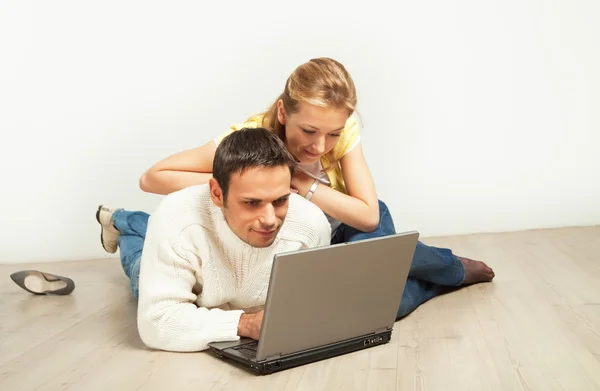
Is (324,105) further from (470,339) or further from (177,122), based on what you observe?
(177,122)

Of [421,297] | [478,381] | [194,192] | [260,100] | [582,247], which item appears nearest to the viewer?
[478,381]

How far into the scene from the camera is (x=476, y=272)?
3553 mm

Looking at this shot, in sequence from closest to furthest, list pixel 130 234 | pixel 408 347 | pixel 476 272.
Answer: pixel 408 347 < pixel 476 272 < pixel 130 234

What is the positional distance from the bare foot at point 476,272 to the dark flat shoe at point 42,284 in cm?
161

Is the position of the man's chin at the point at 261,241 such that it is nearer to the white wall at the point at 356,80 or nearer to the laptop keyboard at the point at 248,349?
the laptop keyboard at the point at 248,349

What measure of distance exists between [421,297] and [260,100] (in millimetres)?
1629

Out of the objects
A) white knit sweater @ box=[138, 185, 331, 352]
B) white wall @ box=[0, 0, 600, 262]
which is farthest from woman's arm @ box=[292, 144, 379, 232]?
white wall @ box=[0, 0, 600, 262]

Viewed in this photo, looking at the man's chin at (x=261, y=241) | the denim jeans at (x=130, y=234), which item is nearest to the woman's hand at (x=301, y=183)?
the man's chin at (x=261, y=241)

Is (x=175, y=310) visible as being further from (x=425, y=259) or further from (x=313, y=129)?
(x=425, y=259)

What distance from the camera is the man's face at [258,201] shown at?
2541mm

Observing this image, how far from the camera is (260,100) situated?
458cm

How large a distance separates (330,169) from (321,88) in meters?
0.40

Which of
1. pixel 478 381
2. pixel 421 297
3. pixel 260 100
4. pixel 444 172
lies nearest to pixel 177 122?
pixel 260 100

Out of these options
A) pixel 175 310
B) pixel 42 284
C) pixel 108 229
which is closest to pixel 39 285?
pixel 42 284
